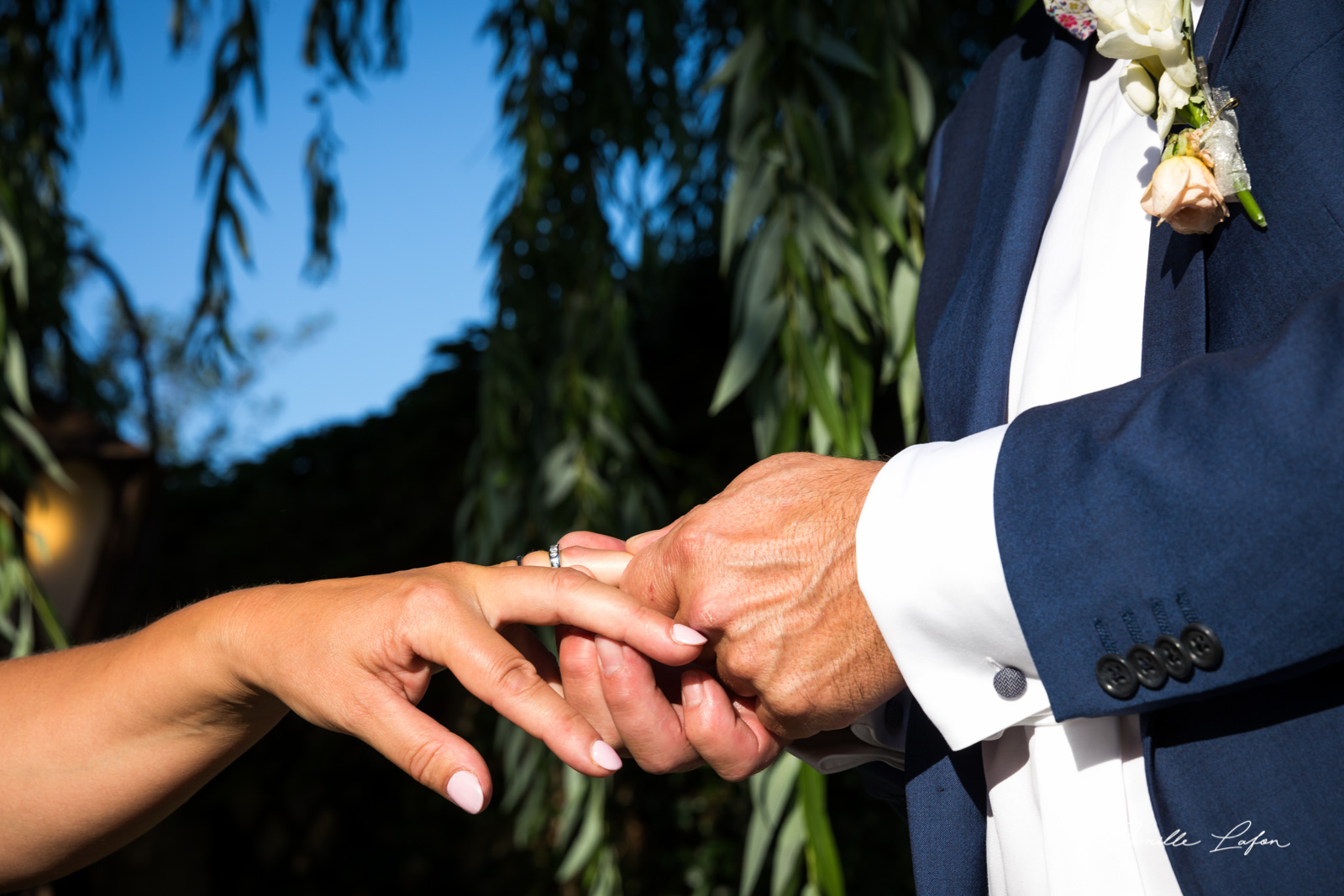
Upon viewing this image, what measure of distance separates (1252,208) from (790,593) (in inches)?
21.4

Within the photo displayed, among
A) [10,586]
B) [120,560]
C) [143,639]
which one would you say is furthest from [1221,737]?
[120,560]

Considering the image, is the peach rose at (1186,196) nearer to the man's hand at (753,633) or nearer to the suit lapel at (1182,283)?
the suit lapel at (1182,283)

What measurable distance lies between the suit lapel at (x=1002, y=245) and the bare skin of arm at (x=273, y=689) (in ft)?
1.31

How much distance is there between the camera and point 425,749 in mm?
971

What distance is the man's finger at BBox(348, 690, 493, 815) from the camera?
3.06 ft

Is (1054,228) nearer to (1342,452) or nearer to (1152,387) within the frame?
(1152,387)

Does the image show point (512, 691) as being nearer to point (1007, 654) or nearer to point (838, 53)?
point (1007, 654)

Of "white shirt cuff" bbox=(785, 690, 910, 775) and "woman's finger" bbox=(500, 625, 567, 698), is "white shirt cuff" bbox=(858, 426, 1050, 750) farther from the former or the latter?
"woman's finger" bbox=(500, 625, 567, 698)

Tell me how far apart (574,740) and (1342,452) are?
0.73 metres

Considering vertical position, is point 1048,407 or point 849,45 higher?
point 849,45

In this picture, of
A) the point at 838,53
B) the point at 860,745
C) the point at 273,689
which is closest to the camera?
the point at 273,689

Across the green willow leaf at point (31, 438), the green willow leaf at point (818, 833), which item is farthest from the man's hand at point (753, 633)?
the green willow leaf at point (31, 438)

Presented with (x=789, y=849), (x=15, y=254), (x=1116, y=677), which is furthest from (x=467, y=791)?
(x=15, y=254)

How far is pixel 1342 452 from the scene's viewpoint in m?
0.66
